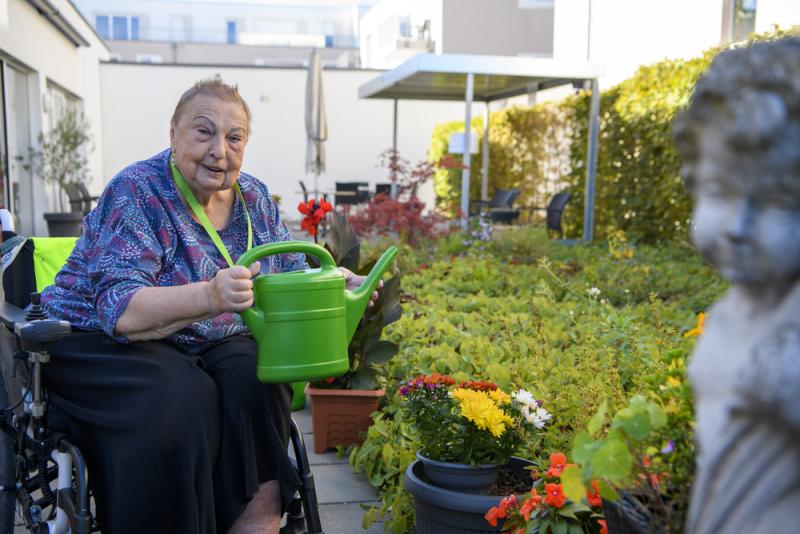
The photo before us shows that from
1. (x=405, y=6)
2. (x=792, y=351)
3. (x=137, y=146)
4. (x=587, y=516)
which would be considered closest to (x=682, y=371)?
(x=587, y=516)

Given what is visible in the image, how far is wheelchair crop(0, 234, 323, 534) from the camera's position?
1.78m

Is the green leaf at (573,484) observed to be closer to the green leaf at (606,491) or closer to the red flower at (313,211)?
the green leaf at (606,491)

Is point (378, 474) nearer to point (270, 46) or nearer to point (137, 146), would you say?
point (137, 146)

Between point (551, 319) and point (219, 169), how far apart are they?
105 inches

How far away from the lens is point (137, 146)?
18047 mm

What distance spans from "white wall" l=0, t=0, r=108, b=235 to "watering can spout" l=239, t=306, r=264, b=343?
8.70m

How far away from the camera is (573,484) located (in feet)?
3.92

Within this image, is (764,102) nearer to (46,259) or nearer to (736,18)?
(46,259)

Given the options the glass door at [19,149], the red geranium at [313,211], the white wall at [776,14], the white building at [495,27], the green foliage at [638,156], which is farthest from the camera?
the white building at [495,27]

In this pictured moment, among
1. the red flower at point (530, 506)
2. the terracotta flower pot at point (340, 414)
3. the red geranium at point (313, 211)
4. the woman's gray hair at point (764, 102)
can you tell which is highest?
the woman's gray hair at point (764, 102)

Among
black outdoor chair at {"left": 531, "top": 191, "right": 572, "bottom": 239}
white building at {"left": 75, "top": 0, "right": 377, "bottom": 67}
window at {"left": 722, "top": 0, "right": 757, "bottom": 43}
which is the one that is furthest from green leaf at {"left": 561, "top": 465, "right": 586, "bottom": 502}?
white building at {"left": 75, "top": 0, "right": 377, "bottom": 67}

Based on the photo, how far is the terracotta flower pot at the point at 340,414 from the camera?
3.06 m

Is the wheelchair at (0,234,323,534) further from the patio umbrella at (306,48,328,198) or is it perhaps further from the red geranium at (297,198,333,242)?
the patio umbrella at (306,48,328,198)

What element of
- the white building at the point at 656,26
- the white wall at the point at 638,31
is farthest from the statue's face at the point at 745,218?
the white wall at the point at 638,31
